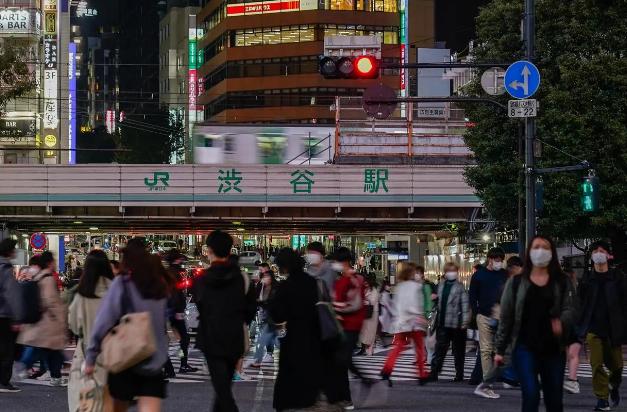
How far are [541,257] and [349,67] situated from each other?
1026 cm

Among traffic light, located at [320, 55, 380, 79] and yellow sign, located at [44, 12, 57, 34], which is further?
yellow sign, located at [44, 12, 57, 34]

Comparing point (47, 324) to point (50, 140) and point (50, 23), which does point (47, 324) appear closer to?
point (50, 23)

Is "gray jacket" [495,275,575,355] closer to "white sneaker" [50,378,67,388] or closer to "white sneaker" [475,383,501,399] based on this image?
"white sneaker" [475,383,501,399]

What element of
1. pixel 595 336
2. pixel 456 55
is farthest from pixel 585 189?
pixel 456 55

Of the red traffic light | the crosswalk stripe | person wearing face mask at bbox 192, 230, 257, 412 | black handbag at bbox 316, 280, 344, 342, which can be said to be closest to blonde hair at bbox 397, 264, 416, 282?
the crosswalk stripe

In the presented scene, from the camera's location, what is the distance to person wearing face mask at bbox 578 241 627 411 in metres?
13.6

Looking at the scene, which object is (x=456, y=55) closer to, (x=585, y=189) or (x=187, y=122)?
(x=187, y=122)

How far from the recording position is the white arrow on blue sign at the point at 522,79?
74.2 feet

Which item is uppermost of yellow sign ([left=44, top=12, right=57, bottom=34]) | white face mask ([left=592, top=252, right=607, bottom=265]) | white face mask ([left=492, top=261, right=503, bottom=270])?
yellow sign ([left=44, top=12, right=57, bottom=34])

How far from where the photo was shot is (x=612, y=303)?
1356cm

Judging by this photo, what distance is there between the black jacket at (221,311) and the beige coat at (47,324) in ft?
20.1

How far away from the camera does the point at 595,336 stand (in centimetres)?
1375

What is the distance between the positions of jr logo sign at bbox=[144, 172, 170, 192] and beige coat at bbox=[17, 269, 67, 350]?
36509 mm

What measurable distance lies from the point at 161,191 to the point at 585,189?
30508mm
